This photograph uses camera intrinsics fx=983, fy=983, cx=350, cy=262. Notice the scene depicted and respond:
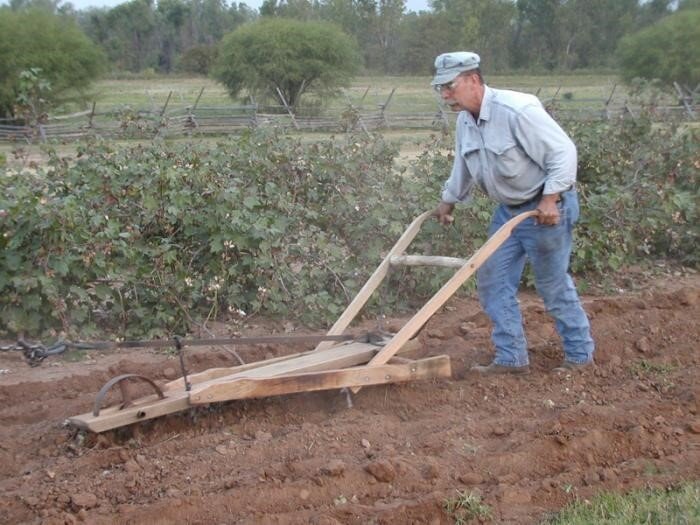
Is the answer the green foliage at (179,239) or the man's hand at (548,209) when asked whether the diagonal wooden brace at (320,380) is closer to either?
the man's hand at (548,209)

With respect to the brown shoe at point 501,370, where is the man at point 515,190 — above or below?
above

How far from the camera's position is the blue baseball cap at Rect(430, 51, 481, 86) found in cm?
534

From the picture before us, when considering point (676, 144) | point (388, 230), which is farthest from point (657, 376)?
point (676, 144)

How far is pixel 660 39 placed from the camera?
150 ft

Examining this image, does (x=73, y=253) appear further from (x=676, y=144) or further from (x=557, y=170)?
(x=676, y=144)

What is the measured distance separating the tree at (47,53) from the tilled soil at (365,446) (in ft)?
99.1

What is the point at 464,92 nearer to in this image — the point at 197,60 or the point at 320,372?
the point at 320,372

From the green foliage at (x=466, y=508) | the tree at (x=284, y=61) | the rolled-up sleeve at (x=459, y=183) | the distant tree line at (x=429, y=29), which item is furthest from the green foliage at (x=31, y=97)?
the distant tree line at (x=429, y=29)

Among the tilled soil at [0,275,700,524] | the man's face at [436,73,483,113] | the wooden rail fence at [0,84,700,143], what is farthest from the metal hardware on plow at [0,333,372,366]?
the wooden rail fence at [0,84,700,143]

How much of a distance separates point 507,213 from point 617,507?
2.23 meters

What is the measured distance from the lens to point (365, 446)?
496 cm

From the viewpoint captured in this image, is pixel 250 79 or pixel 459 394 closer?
pixel 459 394

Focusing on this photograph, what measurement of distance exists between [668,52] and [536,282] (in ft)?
139

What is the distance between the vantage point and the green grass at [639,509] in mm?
4027
